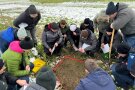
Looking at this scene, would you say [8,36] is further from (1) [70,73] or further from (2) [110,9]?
(2) [110,9]

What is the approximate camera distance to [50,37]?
10.1m

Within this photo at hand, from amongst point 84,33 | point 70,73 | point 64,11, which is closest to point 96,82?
point 70,73

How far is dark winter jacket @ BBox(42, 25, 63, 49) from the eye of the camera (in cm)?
1002

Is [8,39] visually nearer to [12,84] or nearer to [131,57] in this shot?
[12,84]

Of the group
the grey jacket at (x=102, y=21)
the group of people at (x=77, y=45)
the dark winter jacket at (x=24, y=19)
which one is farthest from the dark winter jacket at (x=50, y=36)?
the grey jacket at (x=102, y=21)

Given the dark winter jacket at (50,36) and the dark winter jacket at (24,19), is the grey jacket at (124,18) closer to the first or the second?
the dark winter jacket at (50,36)

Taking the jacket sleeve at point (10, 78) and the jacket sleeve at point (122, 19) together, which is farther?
the jacket sleeve at point (122, 19)

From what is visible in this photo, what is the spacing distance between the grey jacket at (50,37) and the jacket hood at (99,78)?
4858 millimetres

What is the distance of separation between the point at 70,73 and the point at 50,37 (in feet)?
5.57

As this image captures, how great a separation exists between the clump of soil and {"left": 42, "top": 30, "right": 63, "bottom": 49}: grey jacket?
787 mm

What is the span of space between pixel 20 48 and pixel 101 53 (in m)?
4.37

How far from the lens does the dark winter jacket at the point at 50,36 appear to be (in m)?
10.0

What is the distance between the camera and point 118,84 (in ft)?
26.1

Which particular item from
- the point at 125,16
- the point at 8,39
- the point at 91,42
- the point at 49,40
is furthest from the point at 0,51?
the point at 125,16
